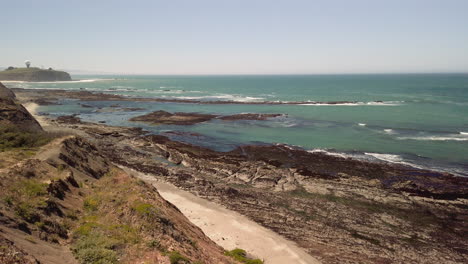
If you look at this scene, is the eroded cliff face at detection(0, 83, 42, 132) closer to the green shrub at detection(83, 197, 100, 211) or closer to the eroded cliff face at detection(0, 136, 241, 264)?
the eroded cliff face at detection(0, 136, 241, 264)

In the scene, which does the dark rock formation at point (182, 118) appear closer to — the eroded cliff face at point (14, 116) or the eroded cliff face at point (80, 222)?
the eroded cliff face at point (14, 116)

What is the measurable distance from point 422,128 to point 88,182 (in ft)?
191

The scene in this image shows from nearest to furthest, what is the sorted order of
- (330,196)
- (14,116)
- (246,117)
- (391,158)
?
1. (330,196)
2. (14,116)
3. (391,158)
4. (246,117)

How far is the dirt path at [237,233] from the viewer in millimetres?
17688

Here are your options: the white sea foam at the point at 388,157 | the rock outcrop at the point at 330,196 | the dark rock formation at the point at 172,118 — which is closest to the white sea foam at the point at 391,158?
the white sea foam at the point at 388,157

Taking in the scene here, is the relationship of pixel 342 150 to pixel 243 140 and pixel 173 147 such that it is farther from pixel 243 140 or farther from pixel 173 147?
pixel 173 147

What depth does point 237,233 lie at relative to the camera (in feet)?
66.0

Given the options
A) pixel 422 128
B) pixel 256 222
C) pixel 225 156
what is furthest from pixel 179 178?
pixel 422 128

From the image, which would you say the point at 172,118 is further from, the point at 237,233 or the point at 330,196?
the point at 237,233

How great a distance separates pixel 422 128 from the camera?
54.4 metres

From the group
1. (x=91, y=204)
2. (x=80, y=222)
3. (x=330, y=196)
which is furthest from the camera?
(x=330, y=196)

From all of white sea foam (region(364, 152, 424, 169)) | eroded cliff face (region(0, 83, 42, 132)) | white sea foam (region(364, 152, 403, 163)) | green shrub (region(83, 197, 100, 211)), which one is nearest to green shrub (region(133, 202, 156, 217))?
green shrub (region(83, 197, 100, 211))

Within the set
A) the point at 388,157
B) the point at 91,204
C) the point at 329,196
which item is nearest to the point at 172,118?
the point at 388,157

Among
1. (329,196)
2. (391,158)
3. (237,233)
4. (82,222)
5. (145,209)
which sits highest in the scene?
(145,209)
